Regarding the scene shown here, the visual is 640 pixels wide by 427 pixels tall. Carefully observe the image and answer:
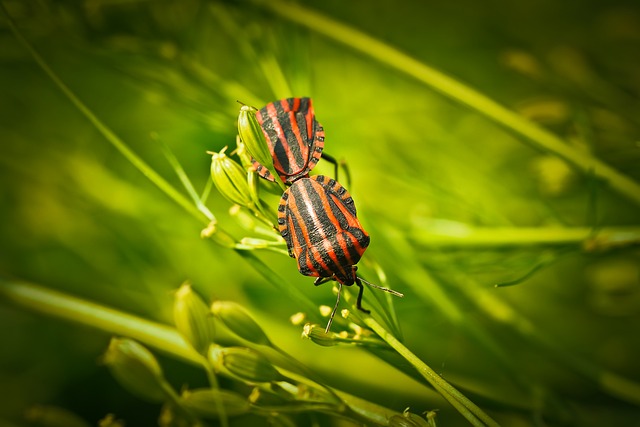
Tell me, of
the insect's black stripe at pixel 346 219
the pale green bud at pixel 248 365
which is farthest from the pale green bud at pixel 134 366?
the insect's black stripe at pixel 346 219

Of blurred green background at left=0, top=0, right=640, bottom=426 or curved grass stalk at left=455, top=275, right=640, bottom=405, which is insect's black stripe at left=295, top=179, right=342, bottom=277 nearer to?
blurred green background at left=0, top=0, right=640, bottom=426

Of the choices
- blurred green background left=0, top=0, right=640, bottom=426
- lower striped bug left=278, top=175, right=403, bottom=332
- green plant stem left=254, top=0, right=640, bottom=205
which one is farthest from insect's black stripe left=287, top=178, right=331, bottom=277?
green plant stem left=254, top=0, right=640, bottom=205

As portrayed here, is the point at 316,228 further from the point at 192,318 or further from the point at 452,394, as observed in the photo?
the point at 452,394

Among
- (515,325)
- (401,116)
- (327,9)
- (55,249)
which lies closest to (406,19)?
(327,9)

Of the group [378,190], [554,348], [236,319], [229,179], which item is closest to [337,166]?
[229,179]

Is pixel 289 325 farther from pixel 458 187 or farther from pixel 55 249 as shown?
pixel 55 249

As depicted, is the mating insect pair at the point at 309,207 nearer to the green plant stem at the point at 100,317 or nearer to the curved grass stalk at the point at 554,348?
the green plant stem at the point at 100,317
